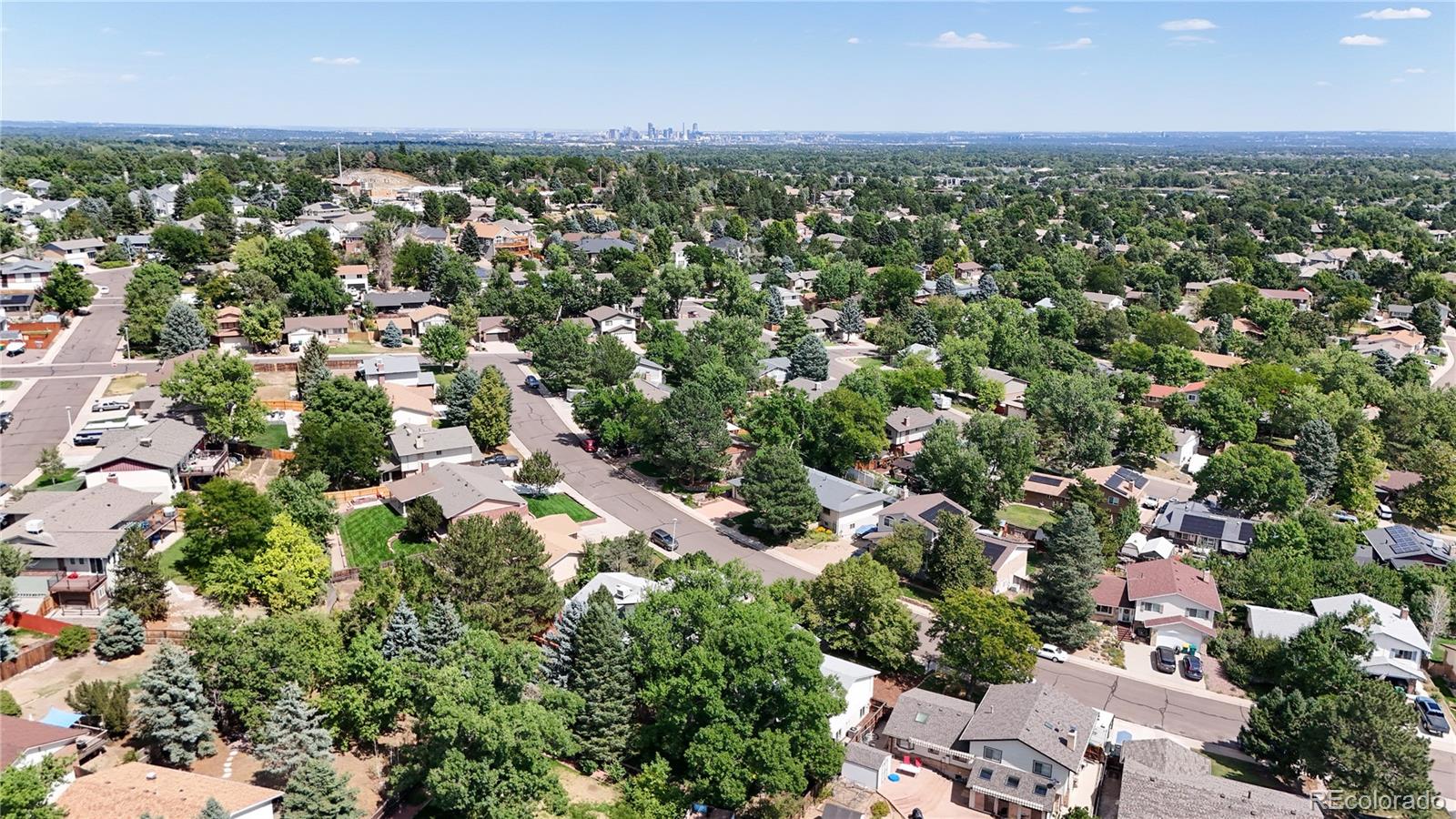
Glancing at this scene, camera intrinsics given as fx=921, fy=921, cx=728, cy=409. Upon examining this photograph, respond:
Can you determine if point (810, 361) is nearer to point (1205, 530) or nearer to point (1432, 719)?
point (1205, 530)

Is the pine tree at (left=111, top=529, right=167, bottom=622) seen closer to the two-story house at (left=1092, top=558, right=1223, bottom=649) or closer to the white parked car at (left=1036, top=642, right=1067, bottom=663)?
the white parked car at (left=1036, top=642, right=1067, bottom=663)

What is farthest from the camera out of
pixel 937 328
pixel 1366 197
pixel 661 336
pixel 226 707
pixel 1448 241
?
pixel 1366 197

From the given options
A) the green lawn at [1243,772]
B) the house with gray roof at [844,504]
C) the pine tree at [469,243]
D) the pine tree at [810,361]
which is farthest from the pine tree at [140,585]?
the pine tree at [469,243]

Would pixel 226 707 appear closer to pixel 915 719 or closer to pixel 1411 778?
pixel 915 719

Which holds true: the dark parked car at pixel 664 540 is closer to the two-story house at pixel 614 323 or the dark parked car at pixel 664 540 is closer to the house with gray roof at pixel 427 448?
the house with gray roof at pixel 427 448

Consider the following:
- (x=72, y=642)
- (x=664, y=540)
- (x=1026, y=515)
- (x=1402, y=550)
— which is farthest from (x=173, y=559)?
(x=1402, y=550)

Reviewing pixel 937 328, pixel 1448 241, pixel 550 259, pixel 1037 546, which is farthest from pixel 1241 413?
pixel 1448 241
